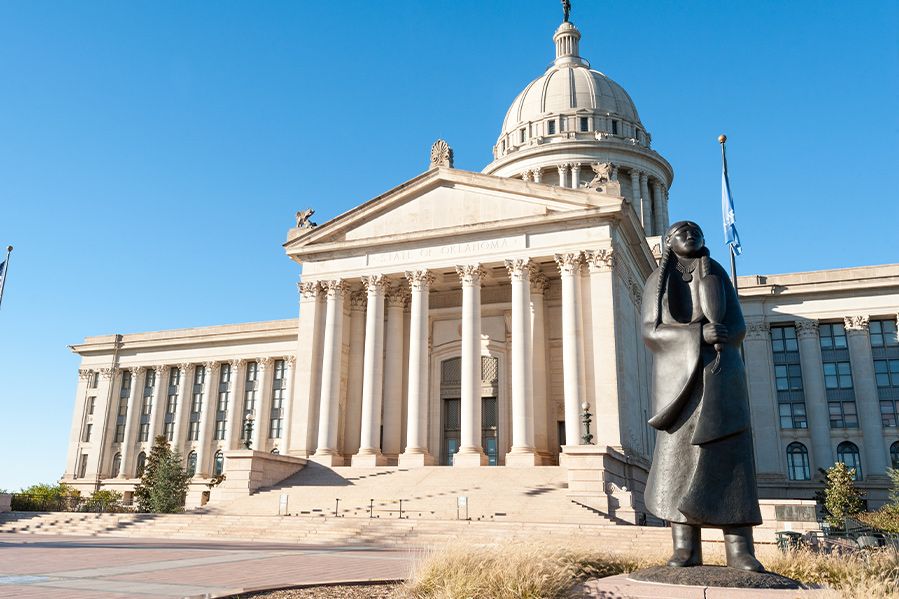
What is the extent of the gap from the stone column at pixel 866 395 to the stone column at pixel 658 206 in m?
21.6

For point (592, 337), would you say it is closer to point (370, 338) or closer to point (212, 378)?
point (370, 338)

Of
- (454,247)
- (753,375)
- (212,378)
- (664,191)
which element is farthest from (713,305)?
(664,191)

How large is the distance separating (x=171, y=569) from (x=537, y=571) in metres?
8.20

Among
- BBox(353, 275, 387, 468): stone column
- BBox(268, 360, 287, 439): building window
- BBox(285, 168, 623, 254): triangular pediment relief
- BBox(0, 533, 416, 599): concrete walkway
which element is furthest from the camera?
BBox(268, 360, 287, 439): building window

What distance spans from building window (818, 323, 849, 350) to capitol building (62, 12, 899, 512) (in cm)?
13

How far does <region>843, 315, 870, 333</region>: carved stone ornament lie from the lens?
51938 mm

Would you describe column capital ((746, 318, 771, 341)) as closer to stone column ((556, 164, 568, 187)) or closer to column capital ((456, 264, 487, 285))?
stone column ((556, 164, 568, 187))

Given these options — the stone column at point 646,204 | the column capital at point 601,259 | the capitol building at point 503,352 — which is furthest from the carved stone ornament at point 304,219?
the stone column at point 646,204

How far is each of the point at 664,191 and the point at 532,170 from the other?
14.2 m

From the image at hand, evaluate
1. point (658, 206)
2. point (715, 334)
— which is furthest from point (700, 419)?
point (658, 206)

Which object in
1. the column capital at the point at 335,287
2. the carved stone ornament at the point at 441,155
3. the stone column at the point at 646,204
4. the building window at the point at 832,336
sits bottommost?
the building window at the point at 832,336

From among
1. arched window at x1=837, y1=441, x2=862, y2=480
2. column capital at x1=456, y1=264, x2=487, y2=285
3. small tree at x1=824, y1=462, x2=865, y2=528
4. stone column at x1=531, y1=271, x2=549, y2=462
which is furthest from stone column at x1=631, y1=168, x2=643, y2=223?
small tree at x1=824, y1=462, x2=865, y2=528

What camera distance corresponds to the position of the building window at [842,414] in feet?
168

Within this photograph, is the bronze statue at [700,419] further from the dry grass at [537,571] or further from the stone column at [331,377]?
the stone column at [331,377]
